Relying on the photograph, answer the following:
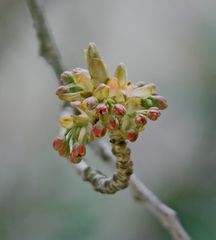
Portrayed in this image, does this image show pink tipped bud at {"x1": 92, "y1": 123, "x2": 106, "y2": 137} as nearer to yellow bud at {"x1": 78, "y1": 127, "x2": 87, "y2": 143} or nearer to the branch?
yellow bud at {"x1": 78, "y1": 127, "x2": 87, "y2": 143}

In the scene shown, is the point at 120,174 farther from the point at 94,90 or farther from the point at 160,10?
the point at 160,10

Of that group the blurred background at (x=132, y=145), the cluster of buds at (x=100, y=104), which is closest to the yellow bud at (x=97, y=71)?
the cluster of buds at (x=100, y=104)

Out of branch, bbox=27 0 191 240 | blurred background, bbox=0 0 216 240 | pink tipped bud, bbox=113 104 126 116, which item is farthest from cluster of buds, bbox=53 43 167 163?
blurred background, bbox=0 0 216 240

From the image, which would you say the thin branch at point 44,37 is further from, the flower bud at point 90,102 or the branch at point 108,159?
the flower bud at point 90,102

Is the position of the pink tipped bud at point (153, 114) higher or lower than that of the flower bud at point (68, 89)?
lower

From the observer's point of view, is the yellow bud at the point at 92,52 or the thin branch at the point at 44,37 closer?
the yellow bud at the point at 92,52

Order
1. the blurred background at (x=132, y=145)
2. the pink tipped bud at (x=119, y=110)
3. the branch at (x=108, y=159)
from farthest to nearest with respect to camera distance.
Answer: the blurred background at (x=132, y=145) → the branch at (x=108, y=159) → the pink tipped bud at (x=119, y=110)

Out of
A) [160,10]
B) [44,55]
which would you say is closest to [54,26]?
[160,10]

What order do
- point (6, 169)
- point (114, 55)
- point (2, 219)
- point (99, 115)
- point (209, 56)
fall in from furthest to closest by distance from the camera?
point (114, 55) < point (209, 56) < point (6, 169) < point (2, 219) < point (99, 115)
